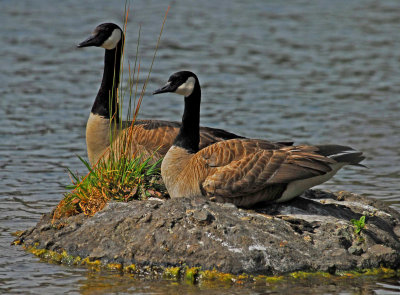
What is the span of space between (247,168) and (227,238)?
0.94 meters

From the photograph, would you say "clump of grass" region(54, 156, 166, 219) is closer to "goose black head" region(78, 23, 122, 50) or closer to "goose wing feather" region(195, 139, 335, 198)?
"goose wing feather" region(195, 139, 335, 198)

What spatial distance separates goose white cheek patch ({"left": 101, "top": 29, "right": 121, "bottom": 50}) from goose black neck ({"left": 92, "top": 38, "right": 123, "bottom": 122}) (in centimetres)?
7

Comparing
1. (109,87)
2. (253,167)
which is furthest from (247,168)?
(109,87)

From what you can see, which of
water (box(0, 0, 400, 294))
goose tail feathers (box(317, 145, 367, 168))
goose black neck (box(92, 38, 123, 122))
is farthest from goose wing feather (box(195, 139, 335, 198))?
goose black neck (box(92, 38, 123, 122))

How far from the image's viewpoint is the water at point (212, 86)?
10.5m

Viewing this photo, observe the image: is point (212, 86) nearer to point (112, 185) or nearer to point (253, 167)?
point (112, 185)

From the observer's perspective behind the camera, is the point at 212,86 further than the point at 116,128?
Yes

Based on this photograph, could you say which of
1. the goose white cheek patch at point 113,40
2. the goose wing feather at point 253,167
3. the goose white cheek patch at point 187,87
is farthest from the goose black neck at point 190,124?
the goose white cheek patch at point 113,40

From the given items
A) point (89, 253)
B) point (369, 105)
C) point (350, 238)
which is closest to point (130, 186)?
point (89, 253)

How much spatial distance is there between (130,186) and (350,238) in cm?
272

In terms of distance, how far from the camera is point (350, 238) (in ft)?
27.9

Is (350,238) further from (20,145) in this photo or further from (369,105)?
(369,105)

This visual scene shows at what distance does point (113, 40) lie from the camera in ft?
36.2

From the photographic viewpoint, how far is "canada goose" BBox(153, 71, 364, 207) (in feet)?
28.3
